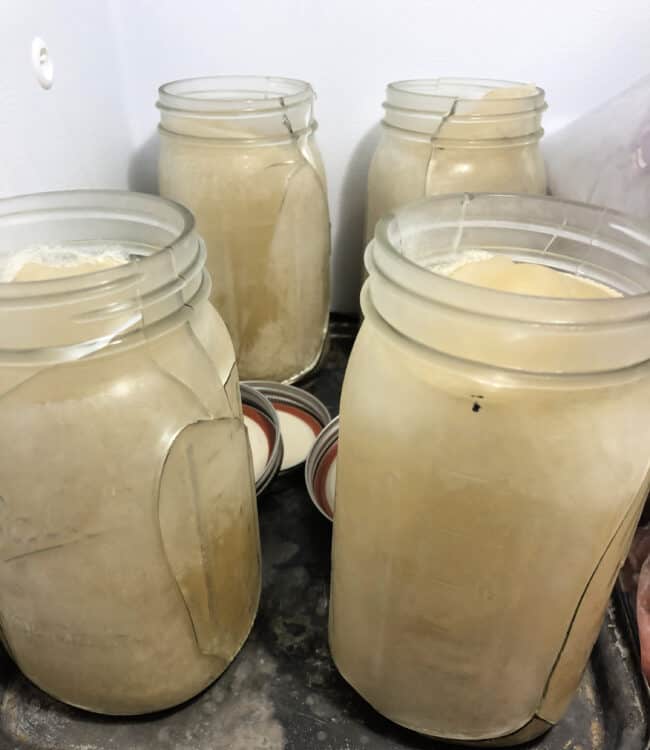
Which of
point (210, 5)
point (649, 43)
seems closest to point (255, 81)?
point (210, 5)

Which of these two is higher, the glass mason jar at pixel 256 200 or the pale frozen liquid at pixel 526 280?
the pale frozen liquid at pixel 526 280

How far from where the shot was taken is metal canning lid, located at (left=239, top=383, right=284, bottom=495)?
51 centimetres

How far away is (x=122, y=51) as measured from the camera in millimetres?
647

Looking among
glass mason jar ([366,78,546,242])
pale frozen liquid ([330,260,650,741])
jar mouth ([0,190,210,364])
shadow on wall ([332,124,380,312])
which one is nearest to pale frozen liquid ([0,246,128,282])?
jar mouth ([0,190,210,364])

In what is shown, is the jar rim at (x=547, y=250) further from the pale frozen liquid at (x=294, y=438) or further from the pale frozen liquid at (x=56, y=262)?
the pale frozen liquid at (x=294, y=438)

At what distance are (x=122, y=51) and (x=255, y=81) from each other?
0.14 m

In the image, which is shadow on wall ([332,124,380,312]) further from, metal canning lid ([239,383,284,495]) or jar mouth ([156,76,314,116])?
metal canning lid ([239,383,284,495])

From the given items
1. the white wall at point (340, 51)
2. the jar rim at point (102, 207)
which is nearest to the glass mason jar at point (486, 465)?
the jar rim at point (102, 207)

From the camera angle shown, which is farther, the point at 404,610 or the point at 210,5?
the point at 210,5

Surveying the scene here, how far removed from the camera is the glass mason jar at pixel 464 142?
1.84 ft

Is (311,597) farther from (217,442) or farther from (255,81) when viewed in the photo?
(255,81)

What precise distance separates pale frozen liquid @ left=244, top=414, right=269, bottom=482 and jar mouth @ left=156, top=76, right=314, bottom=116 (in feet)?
0.88

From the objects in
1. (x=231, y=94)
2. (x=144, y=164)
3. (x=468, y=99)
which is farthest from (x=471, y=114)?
(x=144, y=164)

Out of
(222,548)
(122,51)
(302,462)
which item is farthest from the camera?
(122,51)
